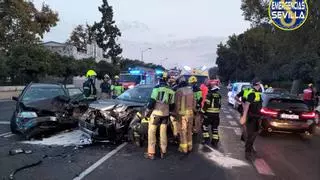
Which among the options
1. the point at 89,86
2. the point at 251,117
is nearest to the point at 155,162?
the point at 251,117

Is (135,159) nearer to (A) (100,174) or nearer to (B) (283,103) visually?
(A) (100,174)

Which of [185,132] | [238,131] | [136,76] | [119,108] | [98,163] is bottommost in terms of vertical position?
[238,131]

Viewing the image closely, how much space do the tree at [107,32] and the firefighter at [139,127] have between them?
7803 centimetres

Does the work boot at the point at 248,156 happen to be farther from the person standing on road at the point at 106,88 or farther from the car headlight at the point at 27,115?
the person standing on road at the point at 106,88

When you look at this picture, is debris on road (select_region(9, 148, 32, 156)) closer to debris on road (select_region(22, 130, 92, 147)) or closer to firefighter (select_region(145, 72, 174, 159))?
debris on road (select_region(22, 130, 92, 147))

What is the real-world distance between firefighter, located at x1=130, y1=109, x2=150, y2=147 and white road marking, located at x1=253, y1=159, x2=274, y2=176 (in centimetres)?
258

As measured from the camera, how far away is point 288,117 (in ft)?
41.8

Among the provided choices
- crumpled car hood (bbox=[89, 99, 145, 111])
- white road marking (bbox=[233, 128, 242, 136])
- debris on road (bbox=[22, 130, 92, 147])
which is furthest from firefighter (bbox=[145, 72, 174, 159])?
white road marking (bbox=[233, 128, 242, 136])

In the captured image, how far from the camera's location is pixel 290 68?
41.1 metres

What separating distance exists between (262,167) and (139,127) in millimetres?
2963

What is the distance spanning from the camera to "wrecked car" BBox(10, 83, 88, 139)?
10.9 metres

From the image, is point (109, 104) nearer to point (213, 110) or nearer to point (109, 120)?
point (109, 120)

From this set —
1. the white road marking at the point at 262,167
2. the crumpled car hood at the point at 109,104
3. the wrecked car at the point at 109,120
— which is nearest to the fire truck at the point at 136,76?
the crumpled car hood at the point at 109,104

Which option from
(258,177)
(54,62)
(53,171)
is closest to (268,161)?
(258,177)
